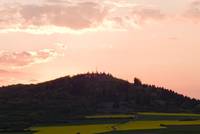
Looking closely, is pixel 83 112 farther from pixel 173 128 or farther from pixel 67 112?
pixel 173 128

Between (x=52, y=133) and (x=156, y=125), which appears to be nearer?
(x=52, y=133)

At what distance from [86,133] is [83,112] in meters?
93.0

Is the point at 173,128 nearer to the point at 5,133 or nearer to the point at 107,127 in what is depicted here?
the point at 107,127

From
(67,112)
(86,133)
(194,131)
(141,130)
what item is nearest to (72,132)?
(86,133)

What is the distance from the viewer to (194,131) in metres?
108

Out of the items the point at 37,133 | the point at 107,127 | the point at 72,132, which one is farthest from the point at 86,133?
the point at 107,127

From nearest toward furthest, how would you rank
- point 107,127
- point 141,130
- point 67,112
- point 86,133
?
point 86,133, point 141,130, point 107,127, point 67,112

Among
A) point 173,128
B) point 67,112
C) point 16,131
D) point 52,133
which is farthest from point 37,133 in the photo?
point 67,112

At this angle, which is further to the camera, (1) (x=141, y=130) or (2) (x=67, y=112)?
(2) (x=67, y=112)

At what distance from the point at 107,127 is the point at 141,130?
11.7 m

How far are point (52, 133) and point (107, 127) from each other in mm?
17207

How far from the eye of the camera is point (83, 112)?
7761 inches

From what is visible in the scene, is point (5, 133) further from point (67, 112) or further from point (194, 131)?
point (67, 112)

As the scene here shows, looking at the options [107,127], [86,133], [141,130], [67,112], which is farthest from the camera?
[67,112]
